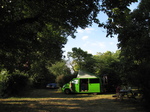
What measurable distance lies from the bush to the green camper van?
5121 mm

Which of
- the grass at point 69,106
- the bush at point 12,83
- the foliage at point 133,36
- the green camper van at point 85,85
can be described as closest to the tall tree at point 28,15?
the foliage at point 133,36

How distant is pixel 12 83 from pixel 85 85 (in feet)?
25.8

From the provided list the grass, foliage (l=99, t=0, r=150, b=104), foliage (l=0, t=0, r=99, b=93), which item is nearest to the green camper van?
foliage (l=99, t=0, r=150, b=104)

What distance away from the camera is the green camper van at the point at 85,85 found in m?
16.1

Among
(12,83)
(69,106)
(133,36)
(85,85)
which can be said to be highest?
(133,36)

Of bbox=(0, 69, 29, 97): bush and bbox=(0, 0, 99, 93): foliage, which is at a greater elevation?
bbox=(0, 0, 99, 93): foliage

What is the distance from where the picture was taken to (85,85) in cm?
1658

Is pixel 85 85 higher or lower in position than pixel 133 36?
lower

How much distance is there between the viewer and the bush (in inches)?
541

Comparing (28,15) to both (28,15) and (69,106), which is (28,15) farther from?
(69,106)

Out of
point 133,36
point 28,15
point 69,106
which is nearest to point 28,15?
point 28,15

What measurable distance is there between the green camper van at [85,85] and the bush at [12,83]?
16.8 ft

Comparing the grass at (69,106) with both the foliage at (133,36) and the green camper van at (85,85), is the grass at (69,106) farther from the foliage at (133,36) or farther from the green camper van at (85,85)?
the green camper van at (85,85)

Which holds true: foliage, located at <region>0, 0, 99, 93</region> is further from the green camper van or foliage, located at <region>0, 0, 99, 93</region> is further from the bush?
the green camper van
